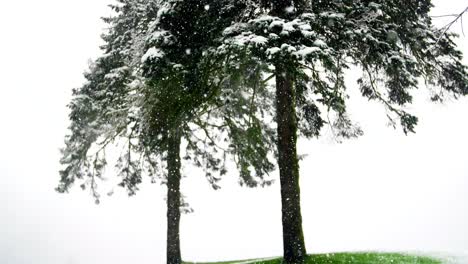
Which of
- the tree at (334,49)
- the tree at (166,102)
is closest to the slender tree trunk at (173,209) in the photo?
the tree at (166,102)

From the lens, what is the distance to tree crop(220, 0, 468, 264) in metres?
8.52

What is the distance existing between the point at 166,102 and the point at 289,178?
Result: 158 inches

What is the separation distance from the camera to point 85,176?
18812mm

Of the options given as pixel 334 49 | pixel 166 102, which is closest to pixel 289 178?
pixel 334 49

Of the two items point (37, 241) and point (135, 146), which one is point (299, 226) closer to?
point (135, 146)

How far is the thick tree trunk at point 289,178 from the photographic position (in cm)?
1132

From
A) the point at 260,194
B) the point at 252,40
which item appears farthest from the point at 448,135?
the point at 252,40

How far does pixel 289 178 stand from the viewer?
11.5 metres

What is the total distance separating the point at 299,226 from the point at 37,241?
100m

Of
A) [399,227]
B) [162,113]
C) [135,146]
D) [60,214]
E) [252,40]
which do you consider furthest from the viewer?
[60,214]

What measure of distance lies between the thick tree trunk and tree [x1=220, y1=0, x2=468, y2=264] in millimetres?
25

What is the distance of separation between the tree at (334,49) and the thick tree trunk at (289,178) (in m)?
0.03

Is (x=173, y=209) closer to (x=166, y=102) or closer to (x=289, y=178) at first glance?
(x=166, y=102)

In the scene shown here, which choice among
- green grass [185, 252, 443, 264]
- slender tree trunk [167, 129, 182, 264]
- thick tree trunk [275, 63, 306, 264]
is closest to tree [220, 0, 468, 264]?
thick tree trunk [275, 63, 306, 264]
